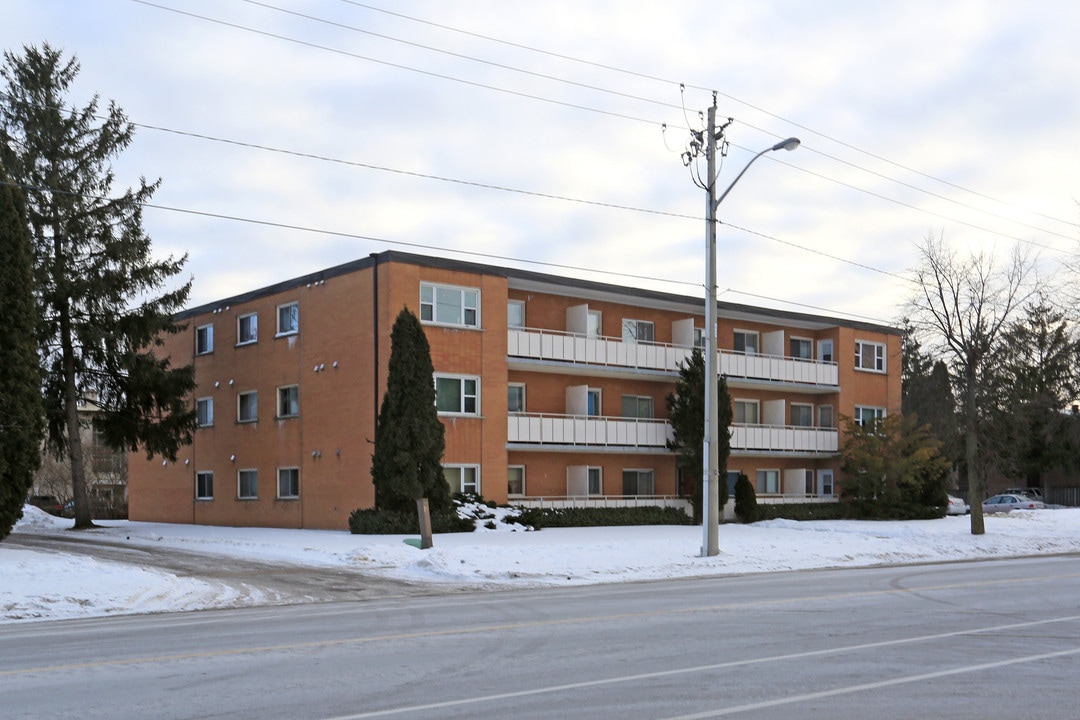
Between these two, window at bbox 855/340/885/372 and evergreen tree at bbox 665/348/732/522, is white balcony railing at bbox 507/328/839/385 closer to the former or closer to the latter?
evergreen tree at bbox 665/348/732/522

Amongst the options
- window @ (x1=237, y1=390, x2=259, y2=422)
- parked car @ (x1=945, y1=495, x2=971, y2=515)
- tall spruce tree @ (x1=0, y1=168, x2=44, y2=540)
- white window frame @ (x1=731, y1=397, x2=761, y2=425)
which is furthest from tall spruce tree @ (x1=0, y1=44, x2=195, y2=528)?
parked car @ (x1=945, y1=495, x2=971, y2=515)

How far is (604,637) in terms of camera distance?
40.3 feet

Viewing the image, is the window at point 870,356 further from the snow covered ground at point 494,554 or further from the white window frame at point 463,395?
the white window frame at point 463,395

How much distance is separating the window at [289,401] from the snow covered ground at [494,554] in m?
5.12

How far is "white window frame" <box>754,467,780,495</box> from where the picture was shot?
48.1m

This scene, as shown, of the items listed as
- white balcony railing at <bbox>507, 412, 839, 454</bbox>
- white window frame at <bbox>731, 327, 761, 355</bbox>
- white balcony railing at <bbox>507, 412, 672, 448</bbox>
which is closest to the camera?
white balcony railing at <bbox>507, 412, 672, 448</bbox>

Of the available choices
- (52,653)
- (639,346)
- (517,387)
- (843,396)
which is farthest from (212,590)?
(843,396)

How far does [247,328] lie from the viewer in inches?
1656

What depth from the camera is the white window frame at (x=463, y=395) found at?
120 feet

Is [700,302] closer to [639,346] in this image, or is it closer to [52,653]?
[639,346]

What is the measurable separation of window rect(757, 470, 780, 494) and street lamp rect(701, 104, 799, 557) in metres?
21.6

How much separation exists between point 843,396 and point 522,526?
2133 centimetres

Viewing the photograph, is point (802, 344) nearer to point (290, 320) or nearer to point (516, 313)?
point (516, 313)

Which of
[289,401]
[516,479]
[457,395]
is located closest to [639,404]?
[516,479]
